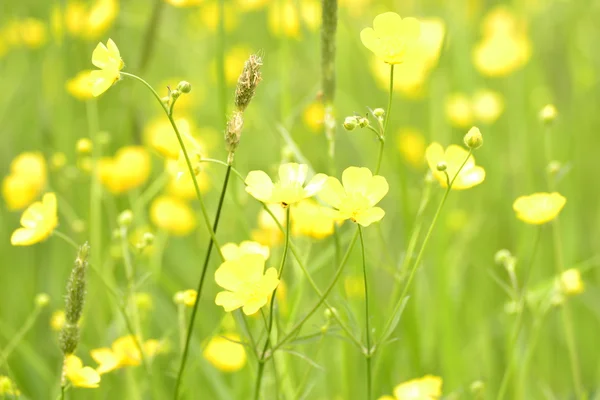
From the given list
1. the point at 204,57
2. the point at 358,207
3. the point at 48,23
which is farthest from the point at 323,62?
the point at 204,57

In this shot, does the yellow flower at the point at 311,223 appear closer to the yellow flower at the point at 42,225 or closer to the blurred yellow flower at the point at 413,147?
the yellow flower at the point at 42,225

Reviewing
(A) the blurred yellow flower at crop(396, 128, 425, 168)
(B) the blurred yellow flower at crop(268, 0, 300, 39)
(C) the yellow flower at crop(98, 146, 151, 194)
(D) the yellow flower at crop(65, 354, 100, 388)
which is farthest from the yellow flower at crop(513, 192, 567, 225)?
(A) the blurred yellow flower at crop(396, 128, 425, 168)

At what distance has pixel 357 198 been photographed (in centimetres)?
91

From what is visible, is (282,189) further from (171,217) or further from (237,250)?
(171,217)

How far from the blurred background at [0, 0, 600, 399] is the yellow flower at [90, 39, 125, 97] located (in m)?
0.36

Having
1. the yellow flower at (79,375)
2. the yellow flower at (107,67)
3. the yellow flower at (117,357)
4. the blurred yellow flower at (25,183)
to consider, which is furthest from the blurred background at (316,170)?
the yellow flower at (107,67)

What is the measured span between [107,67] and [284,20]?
90 cm

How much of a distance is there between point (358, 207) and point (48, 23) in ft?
6.00

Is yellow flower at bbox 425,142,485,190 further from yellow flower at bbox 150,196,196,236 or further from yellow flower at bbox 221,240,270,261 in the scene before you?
yellow flower at bbox 150,196,196,236

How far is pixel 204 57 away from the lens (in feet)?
9.45

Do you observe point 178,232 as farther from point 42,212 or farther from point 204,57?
point 204,57

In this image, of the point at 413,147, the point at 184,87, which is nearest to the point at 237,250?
the point at 184,87

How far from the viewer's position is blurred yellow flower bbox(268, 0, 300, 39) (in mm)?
1676

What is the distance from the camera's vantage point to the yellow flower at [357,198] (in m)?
0.90
